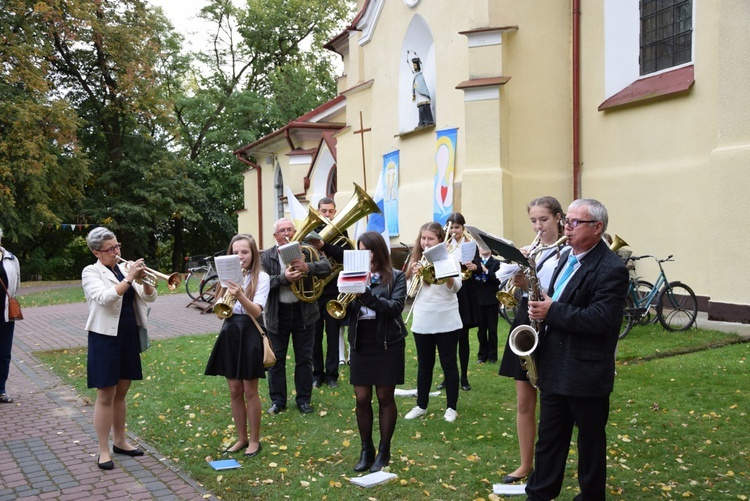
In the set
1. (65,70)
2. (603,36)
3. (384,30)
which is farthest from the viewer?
(65,70)

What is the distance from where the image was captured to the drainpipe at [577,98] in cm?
1401

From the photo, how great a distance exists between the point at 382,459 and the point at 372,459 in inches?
4.0

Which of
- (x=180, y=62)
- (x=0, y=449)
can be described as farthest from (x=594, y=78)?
(x=180, y=62)

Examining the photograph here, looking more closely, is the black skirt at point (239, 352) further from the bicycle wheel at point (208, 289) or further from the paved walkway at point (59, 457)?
the bicycle wheel at point (208, 289)

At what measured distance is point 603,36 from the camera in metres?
13.6

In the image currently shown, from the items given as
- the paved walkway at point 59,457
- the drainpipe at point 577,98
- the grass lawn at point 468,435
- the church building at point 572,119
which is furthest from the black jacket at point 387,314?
the drainpipe at point 577,98

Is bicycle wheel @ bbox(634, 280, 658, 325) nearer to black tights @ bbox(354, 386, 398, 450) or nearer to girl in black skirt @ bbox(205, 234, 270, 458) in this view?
black tights @ bbox(354, 386, 398, 450)

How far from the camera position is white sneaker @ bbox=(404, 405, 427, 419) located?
21.8 feet

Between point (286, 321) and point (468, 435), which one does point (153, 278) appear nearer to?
point (286, 321)

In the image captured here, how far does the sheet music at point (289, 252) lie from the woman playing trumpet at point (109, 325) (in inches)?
45.0

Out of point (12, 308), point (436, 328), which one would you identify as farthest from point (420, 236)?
point (12, 308)

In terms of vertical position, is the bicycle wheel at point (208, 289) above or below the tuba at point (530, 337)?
below

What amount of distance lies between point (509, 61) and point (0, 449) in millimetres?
11498

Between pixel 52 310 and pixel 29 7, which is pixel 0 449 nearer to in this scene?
pixel 52 310
